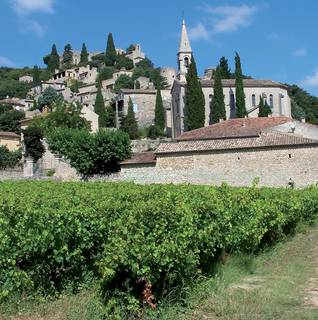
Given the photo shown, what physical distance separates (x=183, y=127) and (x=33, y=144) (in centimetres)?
2109

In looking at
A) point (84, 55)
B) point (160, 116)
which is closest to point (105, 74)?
point (84, 55)

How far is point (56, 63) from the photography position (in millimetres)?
160500

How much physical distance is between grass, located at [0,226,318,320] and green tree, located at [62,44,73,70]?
15311 centimetres

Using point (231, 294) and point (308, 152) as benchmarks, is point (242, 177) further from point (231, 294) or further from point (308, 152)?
point (231, 294)

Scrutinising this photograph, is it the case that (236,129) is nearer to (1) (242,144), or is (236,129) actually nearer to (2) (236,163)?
(1) (242,144)

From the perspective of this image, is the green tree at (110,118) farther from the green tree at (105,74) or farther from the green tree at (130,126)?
the green tree at (105,74)

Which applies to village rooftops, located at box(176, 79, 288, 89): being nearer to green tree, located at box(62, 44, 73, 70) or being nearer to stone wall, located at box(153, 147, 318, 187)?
stone wall, located at box(153, 147, 318, 187)

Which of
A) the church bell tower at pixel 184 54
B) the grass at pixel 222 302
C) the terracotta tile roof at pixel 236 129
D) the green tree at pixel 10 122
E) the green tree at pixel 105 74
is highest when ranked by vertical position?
the green tree at pixel 105 74

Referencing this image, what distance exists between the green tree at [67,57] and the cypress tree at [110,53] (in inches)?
625

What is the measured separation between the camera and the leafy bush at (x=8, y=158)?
5872 centimetres

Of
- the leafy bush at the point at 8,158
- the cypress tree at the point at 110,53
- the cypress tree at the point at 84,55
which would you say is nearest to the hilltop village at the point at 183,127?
the leafy bush at the point at 8,158

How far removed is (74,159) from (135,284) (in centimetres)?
3682

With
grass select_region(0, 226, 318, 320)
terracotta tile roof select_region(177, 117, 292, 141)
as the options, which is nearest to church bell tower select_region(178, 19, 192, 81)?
terracotta tile roof select_region(177, 117, 292, 141)

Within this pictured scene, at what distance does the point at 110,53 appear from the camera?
484 feet
